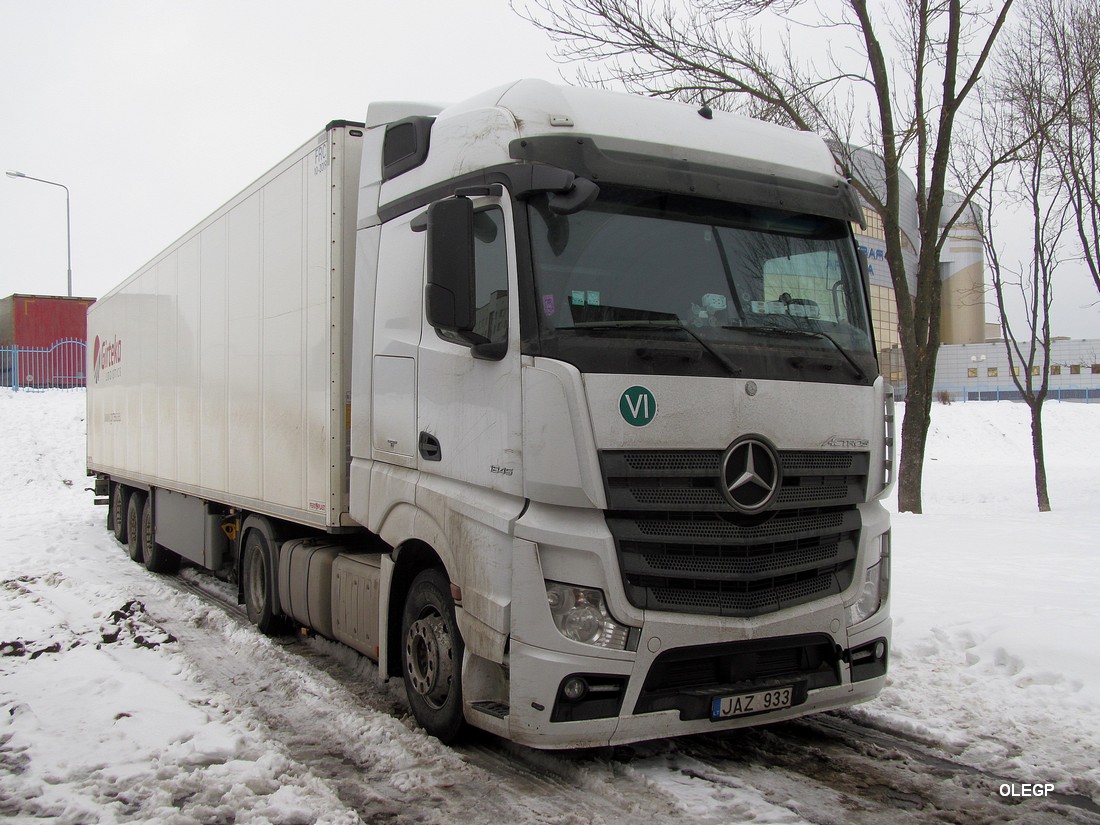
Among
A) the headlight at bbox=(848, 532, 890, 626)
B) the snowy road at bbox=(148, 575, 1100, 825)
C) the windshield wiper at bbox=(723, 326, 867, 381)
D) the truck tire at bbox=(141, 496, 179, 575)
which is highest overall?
the windshield wiper at bbox=(723, 326, 867, 381)

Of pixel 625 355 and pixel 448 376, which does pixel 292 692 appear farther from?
pixel 625 355

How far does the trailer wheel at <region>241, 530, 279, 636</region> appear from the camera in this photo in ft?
25.1

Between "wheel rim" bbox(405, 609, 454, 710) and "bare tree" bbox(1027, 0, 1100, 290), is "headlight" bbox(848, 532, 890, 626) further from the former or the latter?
"bare tree" bbox(1027, 0, 1100, 290)

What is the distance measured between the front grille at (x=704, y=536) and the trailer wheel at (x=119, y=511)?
35.5 feet

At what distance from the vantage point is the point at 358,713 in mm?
5578

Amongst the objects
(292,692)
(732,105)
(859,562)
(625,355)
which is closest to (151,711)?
(292,692)

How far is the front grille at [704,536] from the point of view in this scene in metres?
4.21

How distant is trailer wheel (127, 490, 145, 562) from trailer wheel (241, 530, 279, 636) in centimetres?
442

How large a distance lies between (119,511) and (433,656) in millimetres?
10343

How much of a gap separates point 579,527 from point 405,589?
5.55 feet

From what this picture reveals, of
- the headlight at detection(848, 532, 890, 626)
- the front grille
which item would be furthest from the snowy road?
the front grille

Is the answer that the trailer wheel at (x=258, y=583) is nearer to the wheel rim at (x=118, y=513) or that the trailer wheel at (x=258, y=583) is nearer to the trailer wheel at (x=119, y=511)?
the trailer wheel at (x=119, y=511)

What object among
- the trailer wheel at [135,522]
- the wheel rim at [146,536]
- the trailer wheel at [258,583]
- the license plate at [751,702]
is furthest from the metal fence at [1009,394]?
the license plate at [751,702]

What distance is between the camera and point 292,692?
20.0 feet
